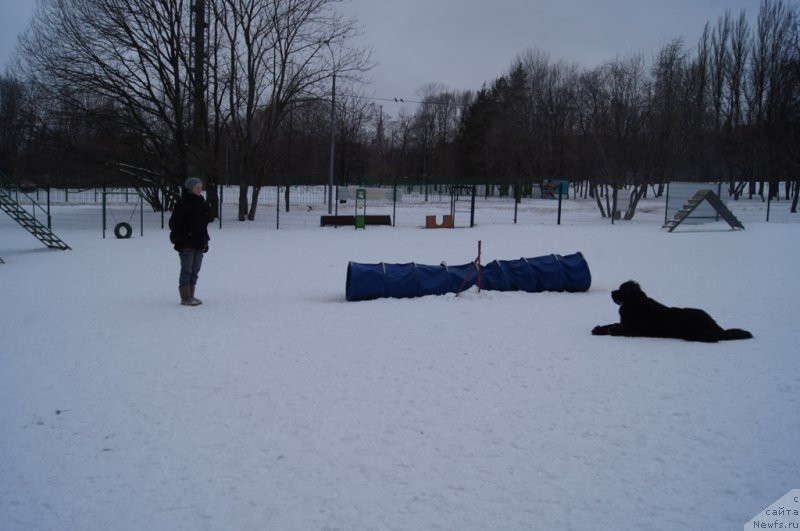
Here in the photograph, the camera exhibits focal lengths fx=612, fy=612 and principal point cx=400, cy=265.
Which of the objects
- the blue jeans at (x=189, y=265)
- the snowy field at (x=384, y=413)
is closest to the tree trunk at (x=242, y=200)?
the snowy field at (x=384, y=413)

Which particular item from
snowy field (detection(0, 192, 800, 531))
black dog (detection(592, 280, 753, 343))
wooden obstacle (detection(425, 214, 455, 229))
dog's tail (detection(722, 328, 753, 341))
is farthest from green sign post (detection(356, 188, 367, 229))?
dog's tail (detection(722, 328, 753, 341))

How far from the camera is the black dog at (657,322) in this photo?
7.91 meters

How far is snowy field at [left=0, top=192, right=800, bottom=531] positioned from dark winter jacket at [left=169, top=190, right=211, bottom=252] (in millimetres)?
1100

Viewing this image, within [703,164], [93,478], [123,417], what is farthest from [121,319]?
[703,164]

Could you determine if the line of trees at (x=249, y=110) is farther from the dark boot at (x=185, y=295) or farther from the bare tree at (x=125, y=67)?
the dark boot at (x=185, y=295)

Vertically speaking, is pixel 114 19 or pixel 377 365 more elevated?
pixel 114 19

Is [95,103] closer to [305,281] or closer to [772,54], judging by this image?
[305,281]

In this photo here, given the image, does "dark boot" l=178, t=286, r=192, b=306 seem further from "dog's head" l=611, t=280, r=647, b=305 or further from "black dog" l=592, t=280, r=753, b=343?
"dog's head" l=611, t=280, r=647, b=305

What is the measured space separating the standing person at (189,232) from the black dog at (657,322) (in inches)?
249

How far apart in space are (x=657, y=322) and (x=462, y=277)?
393 centimetres

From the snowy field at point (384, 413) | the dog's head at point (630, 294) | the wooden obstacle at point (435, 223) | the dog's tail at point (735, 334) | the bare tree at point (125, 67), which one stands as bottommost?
the snowy field at point (384, 413)

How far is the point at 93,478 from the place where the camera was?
13.8 feet

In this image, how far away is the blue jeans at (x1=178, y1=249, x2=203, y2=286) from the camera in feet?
32.8

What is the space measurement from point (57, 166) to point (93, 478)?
28.6 metres
